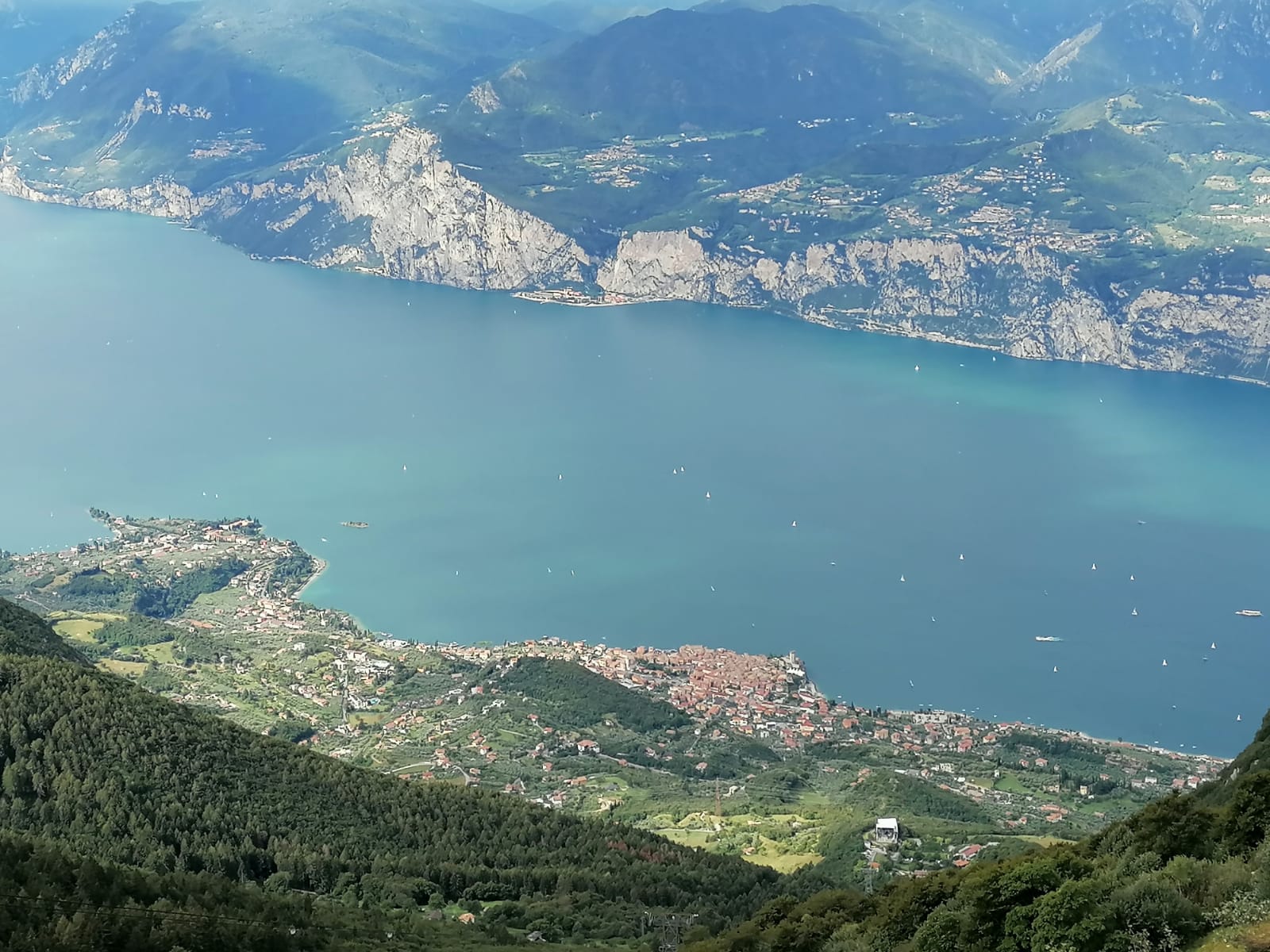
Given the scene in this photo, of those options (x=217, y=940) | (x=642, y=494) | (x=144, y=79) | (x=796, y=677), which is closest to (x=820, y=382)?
(x=642, y=494)

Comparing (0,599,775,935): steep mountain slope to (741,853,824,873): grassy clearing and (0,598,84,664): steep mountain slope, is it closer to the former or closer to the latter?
(0,598,84,664): steep mountain slope

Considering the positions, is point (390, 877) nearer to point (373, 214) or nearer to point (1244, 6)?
point (373, 214)

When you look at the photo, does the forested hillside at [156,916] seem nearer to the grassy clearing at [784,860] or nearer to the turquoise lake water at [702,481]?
the grassy clearing at [784,860]

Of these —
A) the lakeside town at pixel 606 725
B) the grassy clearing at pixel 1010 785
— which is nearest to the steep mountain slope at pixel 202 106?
the lakeside town at pixel 606 725

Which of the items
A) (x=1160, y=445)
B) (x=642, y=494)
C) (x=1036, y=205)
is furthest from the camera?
(x=1036, y=205)

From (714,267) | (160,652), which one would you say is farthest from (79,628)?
(714,267)

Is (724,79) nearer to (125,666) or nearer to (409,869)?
(125,666)

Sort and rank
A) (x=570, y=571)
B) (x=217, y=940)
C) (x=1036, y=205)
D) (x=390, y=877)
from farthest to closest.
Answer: (x=1036, y=205) → (x=570, y=571) → (x=390, y=877) → (x=217, y=940)
